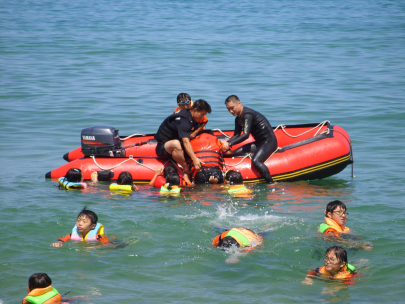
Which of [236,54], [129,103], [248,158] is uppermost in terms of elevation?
[236,54]

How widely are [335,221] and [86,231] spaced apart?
2927mm

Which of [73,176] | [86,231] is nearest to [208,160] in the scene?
[73,176]

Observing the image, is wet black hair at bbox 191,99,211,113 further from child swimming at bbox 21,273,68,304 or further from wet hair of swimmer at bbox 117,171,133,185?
child swimming at bbox 21,273,68,304

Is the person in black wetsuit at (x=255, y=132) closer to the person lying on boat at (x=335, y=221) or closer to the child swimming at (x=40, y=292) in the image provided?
the person lying on boat at (x=335, y=221)

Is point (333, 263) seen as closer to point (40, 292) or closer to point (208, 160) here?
point (40, 292)

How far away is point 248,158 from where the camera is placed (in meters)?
9.08

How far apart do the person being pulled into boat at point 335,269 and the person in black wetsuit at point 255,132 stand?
10.8 ft

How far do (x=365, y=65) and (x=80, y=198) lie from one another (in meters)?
14.6

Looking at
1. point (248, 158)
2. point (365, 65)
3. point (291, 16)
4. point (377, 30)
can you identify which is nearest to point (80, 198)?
point (248, 158)

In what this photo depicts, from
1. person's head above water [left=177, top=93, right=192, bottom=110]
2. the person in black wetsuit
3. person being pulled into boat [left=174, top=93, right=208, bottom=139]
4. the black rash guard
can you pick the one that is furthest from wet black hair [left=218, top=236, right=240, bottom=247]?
person's head above water [left=177, top=93, right=192, bottom=110]

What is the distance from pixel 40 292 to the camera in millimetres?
4645

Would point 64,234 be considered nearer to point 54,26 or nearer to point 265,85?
point 265,85

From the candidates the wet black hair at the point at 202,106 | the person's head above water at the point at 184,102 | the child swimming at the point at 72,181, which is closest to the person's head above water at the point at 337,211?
the wet black hair at the point at 202,106

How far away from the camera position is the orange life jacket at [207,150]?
28.6ft
